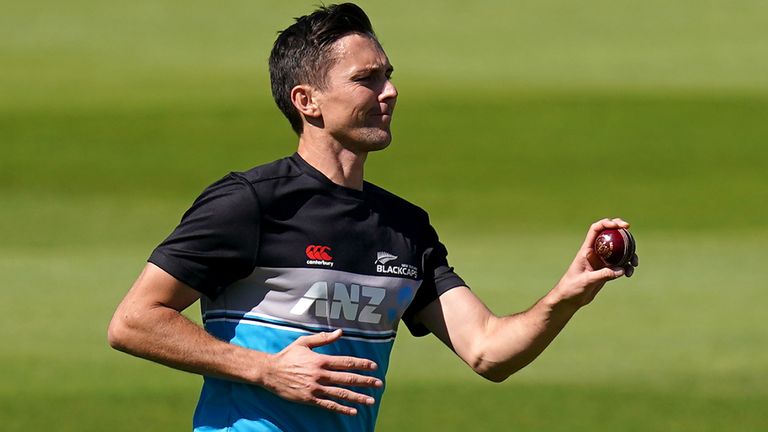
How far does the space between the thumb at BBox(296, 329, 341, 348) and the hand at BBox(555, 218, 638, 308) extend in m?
0.77

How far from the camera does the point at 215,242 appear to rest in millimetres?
4578

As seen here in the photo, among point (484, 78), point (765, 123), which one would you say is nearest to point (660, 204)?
point (765, 123)

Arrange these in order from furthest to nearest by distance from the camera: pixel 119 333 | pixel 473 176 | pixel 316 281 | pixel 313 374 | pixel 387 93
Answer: pixel 473 176, pixel 387 93, pixel 316 281, pixel 119 333, pixel 313 374

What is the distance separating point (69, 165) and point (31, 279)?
28.8 ft

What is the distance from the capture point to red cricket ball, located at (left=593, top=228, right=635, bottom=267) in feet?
15.2

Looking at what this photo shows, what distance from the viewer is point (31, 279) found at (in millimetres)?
16828

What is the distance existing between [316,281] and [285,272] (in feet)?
0.34

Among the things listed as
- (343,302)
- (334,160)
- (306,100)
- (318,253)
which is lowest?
(343,302)

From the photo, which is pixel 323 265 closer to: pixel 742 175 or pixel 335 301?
pixel 335 301

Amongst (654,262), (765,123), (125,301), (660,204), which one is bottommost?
(125,301)

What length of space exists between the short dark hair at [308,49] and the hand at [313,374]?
2.98 ft

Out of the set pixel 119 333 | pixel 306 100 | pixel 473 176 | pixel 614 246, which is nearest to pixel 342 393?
pixel 119 333

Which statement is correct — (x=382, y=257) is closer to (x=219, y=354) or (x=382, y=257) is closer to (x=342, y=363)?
(x=342, y=363)

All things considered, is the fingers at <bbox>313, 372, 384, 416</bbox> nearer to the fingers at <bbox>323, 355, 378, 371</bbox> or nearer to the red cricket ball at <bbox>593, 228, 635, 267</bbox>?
the fingers at <bbox>323, 355, 378, 371</bbox>
